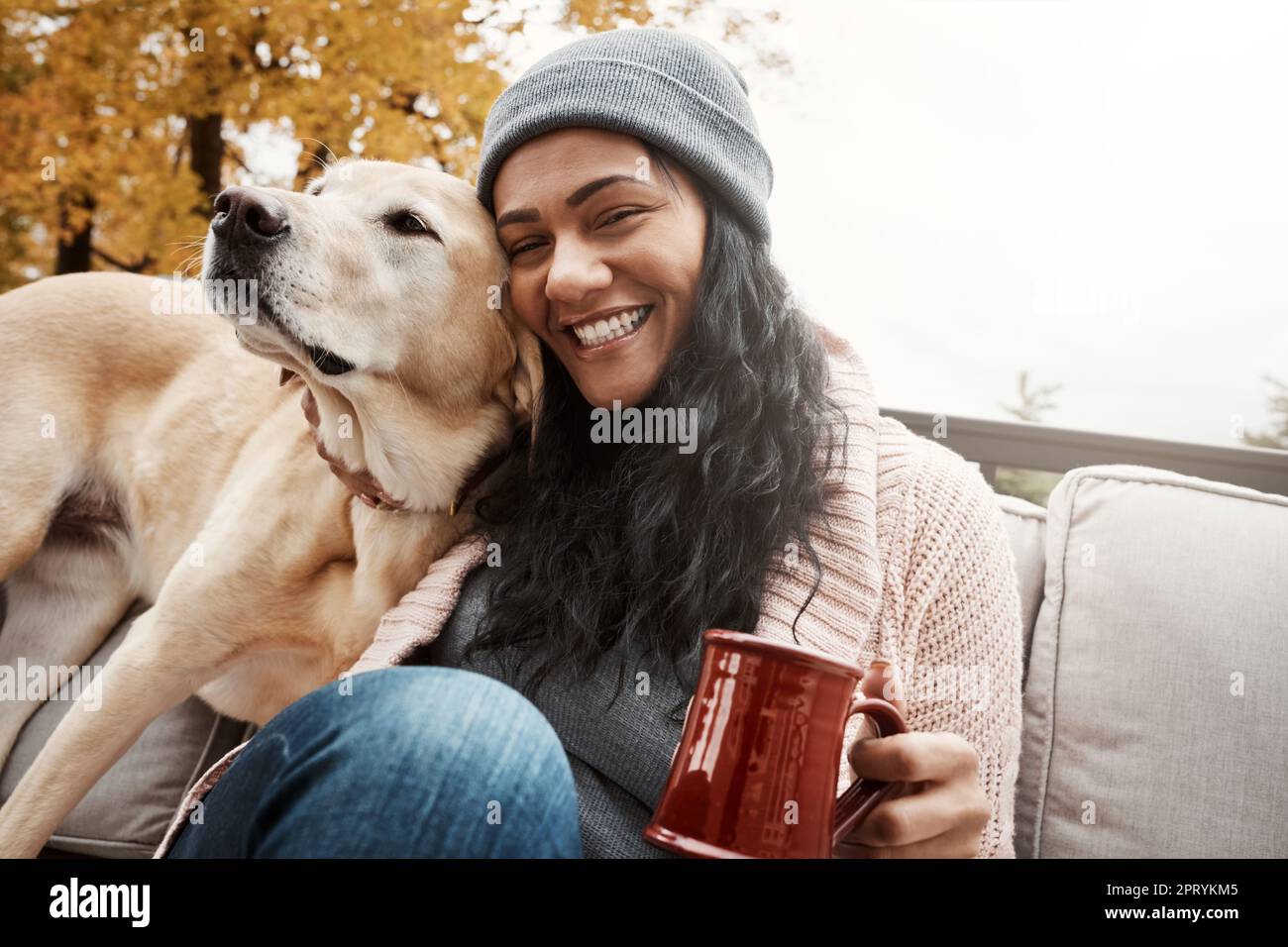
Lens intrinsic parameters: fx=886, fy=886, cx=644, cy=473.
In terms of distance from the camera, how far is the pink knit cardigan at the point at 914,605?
1.16 metres

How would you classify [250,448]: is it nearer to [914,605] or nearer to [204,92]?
[914,605]

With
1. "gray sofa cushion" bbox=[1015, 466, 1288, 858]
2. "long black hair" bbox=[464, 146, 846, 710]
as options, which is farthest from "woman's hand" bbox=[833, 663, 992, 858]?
"gray sofa cushion" bbox=[1015, 466, 1288, 858]

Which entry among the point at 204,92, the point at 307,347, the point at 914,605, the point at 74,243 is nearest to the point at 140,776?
the point at 307,347

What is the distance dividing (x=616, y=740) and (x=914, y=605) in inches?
17.4

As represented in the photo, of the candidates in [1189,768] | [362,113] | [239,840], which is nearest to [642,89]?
[239,840]

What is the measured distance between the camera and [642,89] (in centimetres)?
126

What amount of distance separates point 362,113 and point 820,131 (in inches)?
68.1

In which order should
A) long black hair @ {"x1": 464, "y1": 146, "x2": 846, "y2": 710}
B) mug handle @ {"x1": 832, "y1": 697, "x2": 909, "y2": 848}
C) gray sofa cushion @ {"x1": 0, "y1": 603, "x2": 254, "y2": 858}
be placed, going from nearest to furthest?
mug handle @ {"x1": 832, "y1": 697, "x2": 909, "y2": 848}
long black hair @ {"x1": 464, "y1": 146, "x2": 846, "y2": 710}
gray sofa cushion @ {"x1": 0, "y1": 603, "x2": 254, "y2": 858}

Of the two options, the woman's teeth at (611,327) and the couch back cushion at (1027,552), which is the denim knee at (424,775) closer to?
the woman's teeth at (611,327)

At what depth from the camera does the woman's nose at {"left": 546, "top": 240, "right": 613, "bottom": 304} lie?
4.02 ft

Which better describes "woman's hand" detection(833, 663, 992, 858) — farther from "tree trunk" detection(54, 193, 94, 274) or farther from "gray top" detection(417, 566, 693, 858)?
"tree trunk" detection(54, 193, 94, 274)

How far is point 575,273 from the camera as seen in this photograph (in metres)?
1.22

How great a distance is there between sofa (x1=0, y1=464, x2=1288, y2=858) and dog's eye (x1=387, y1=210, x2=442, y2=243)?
1.18 meters

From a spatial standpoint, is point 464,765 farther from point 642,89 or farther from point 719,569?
point 642,89
